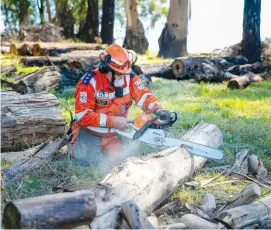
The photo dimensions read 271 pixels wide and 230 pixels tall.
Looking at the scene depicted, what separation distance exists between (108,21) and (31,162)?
13.6 metres

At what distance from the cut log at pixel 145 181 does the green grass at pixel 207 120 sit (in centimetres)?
18

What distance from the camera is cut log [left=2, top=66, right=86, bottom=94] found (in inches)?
313

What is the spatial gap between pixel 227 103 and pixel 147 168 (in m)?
4.55

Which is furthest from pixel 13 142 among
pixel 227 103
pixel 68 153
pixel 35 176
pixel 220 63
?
pixel 220 63

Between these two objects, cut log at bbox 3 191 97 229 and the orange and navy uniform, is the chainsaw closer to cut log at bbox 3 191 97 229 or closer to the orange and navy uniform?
the orange and navy uniform

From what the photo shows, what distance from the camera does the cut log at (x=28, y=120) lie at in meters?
5.07

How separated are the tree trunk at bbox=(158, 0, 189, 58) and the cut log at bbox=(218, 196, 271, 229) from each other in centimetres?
1228

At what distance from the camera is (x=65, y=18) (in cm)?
2061

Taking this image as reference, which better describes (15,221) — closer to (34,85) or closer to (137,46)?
(34,85)

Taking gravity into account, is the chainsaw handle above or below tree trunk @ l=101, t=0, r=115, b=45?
below

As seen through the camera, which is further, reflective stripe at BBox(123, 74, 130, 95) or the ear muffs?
reflective stripe at BBox(123, 74, 130, 95)

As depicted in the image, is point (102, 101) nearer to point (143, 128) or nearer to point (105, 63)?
point (105, 63)

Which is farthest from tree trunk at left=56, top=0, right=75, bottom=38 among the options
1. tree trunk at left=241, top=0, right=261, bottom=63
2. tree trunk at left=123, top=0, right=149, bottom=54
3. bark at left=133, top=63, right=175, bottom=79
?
bark at left=133, top=63, right=175, bottom=79

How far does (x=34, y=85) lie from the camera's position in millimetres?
8047
